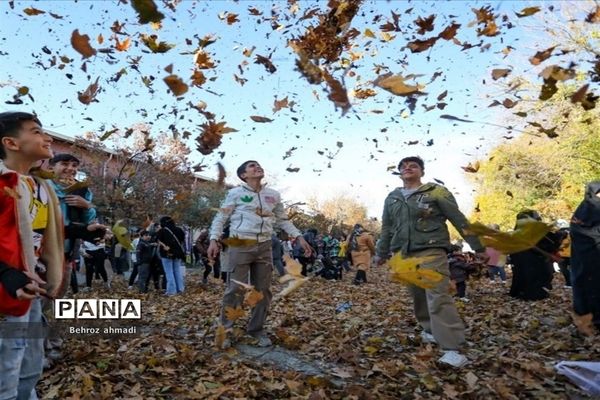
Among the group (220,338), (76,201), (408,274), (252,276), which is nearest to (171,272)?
(252,276)

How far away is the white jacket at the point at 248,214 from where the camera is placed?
4418 mm

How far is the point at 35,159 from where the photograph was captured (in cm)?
248

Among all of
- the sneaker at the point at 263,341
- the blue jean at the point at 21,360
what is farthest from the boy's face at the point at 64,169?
the sneaker at the point at 263,341

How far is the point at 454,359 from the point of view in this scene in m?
3.49

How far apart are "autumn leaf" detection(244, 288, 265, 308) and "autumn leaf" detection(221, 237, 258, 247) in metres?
0.43

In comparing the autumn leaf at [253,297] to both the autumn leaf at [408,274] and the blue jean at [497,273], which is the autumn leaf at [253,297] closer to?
the autumn leaf at [408,274]

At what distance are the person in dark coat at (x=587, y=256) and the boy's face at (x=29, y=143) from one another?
4.51 metres

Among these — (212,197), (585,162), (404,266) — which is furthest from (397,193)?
(212,197)

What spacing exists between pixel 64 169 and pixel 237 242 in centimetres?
148

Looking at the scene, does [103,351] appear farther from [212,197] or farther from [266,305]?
[212,197]

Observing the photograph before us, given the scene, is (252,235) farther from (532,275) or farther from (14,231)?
(532,275)

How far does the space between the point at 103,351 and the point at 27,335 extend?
65.8 inches

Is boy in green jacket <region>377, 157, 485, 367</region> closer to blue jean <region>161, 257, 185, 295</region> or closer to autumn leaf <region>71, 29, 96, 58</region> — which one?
autumn leaf <region>71, 29, 96, 58</region>

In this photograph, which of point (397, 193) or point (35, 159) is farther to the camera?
point (397, 193)
